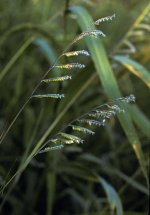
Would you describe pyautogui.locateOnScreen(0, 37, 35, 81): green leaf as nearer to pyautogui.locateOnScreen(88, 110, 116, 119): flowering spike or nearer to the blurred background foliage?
the blurred background foliage

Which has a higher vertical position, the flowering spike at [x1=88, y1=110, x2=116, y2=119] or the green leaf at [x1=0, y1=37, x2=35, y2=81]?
the green leaf at [x1=0, y1=37, x2=35, y2=81]

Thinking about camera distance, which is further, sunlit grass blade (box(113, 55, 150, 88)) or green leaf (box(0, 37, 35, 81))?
green leaf (box(0, 37, 35, 81))

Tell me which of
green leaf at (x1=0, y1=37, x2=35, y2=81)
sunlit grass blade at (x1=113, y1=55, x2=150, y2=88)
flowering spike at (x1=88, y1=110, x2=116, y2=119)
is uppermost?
green leaf at (x1=0, y1=37, x2=35, y2=81)

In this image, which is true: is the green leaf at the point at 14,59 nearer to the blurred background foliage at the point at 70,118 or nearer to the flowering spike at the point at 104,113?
the blurred background foliage at the point at 70,118

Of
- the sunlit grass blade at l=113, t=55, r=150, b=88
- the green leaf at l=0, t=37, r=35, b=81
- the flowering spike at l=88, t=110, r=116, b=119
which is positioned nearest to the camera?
the flowering spike at l=88, t=110, r=116, b=119

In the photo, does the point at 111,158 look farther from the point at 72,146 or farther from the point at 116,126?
the point at 116,126

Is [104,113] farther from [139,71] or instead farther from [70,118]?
[70,118]

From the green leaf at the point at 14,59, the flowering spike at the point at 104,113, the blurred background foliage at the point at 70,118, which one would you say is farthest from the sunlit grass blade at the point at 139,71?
the flowering spike at the point at 104,113

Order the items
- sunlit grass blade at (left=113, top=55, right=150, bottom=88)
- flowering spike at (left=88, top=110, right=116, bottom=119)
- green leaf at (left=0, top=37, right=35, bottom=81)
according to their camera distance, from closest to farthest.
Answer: flowering spike at (left=88, top=110, right=116, bottom=119), sunlit grass blade at (left=113, top=55, right=150, bottom=88), green leaf at (left=0, top=37, right=35, bottom=81)

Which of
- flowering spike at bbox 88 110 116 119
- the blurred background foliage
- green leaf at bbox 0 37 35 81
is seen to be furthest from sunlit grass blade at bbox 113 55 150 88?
flowering spike at bbox 88 110 116 119
